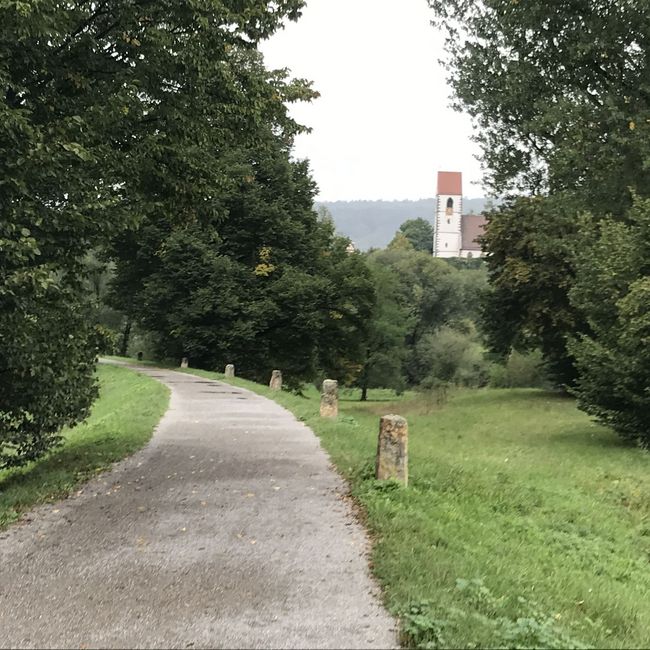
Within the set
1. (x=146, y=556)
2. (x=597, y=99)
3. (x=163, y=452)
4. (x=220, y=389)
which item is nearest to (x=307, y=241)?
(x=220, y=389)

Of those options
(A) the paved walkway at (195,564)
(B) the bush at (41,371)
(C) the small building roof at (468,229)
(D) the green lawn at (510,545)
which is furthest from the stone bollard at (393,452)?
(C) the small building roof at (468,229)

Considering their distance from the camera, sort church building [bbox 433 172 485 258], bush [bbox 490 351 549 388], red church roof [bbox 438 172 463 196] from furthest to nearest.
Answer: red church roof [bbox 438 172 463 196] → church building [bbox 433 172 485 258] → bush [bbox 490 351 549 388]

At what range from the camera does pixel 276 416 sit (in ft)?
48.7

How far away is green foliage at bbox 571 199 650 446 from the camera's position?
1483 cm

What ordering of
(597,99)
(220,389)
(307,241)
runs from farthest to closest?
1. (307,241)
2. (220,389)
3. (597,99)

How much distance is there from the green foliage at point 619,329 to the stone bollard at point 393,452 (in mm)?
8676

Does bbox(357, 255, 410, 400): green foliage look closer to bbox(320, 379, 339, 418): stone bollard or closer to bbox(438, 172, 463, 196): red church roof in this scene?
bbox(320, 379, 339, 418): stone bollard

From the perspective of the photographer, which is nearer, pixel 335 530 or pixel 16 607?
pixel 16 607

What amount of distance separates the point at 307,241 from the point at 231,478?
27511 millimetres

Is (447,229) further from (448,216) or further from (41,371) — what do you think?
(41,371)

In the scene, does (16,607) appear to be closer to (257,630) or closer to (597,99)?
(257,630)

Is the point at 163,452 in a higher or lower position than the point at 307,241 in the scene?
lower

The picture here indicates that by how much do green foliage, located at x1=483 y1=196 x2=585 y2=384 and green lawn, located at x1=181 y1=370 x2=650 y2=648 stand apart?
14431 millimetres

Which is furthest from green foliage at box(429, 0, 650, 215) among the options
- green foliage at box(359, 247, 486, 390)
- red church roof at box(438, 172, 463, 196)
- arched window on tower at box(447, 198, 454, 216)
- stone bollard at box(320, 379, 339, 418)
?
red church roof at box(438, 172, 463, 196)
